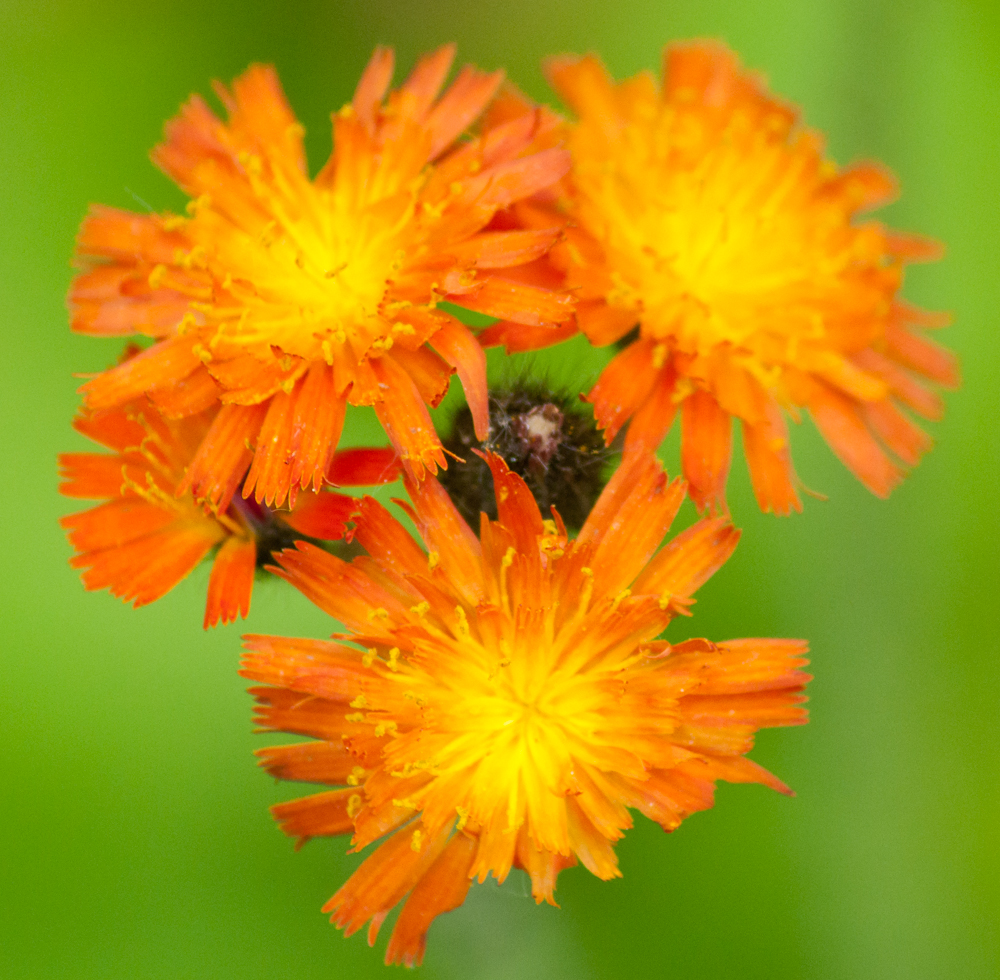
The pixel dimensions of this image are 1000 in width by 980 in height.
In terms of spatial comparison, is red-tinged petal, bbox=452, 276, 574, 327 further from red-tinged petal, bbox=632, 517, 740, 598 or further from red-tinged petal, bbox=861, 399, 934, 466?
red-tinged petal, bbox=861, 399, 934, 466

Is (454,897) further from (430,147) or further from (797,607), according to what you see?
(797,607)

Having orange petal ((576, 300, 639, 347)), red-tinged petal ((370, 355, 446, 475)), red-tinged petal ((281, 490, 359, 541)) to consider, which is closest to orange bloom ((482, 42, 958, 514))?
→ orange petal ((576, 300, 639, 347))

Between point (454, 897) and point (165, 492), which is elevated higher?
point (165, 492)

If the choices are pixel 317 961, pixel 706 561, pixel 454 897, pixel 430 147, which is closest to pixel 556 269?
pixel 430 147

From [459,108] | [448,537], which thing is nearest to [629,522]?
[448,537]

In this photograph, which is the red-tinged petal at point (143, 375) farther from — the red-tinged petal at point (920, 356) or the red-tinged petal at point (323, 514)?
the red-tinged petal at point (920, 356)

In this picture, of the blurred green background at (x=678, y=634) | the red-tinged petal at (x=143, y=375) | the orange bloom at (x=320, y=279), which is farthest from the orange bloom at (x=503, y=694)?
the blurred green background at (x=678, y=634)
